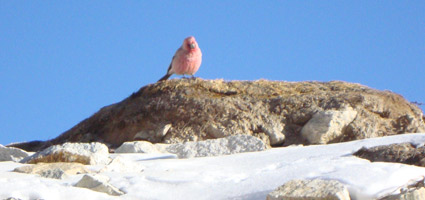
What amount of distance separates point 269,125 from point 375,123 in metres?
1.63

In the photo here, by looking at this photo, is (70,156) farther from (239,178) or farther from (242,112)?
(242,112)

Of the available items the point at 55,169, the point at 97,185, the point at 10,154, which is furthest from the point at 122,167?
the point at 10,154

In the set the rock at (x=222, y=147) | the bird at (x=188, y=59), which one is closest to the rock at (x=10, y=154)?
the rock at (x=222, y=147)

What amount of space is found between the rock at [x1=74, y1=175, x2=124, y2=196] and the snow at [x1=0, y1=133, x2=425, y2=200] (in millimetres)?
89

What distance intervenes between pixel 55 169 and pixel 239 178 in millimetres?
1673

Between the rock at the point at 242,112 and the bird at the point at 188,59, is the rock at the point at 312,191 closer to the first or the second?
the rock at the point at 242,112

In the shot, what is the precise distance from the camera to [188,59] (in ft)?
43.2

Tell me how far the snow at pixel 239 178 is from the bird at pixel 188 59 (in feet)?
21.3

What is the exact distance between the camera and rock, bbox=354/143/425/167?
5754 millimetres

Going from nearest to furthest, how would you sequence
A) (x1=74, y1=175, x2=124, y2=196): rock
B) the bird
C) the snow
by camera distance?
1. the snow
2. (x1=74, y1=175, x2=124, y2=196): rock
3. the bird

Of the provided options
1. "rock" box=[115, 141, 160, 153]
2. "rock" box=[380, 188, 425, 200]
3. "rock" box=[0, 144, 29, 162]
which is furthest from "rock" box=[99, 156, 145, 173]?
"rock" box=[380, 188, 425, 200]

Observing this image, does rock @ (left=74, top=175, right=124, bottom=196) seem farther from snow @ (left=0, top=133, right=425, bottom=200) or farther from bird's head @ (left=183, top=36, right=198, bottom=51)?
bird's head @ (left=183, top=36, right=198, bottom=51)

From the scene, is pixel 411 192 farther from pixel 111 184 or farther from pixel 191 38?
pixel 191 38

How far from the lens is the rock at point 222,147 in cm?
763
